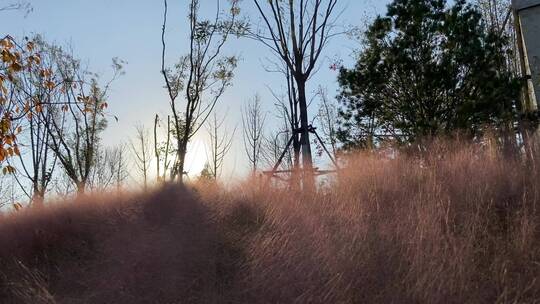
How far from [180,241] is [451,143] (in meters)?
3.71

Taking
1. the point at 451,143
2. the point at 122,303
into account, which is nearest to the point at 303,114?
the point at 451,143

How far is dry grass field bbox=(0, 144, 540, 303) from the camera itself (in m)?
3.93

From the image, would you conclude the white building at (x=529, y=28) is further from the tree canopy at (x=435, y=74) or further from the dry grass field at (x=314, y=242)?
the dry grass field at (x=314, y=242)

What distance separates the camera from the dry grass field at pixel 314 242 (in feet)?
12.9

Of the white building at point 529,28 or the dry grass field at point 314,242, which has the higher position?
the white building at point 529,28

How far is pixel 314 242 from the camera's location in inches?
186

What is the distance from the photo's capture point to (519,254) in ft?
13.0

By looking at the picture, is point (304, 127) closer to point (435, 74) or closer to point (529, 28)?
point (435, 74)

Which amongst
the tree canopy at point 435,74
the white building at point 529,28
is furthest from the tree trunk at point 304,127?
the white building at point 529,28

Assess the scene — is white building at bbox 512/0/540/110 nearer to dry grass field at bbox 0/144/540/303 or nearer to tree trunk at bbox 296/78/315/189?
tree trunk at bbox 296/78/315/189

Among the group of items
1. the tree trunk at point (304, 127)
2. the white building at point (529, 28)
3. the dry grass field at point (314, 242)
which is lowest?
the dry grass field at point (314, 242)

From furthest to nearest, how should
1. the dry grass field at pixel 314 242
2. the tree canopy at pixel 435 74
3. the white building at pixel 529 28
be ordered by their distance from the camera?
the white building at pixel 529 28 < the tree canopy at pixel 435 74 < the dry grass field at pixel 314 242

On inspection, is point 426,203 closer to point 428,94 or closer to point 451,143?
point 451,143

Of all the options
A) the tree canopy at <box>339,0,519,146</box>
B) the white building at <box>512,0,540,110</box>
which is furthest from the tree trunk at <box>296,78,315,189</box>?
the white building at <box>512,0,540,110</box>
